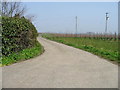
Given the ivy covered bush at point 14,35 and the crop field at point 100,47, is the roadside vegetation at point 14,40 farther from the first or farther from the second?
the crop field at point 100,47

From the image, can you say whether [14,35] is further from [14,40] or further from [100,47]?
[100,47]

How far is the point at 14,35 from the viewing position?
38.5 feet

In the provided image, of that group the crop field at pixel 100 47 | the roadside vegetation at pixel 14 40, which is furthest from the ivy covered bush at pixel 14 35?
the crop field at pixel 100 47

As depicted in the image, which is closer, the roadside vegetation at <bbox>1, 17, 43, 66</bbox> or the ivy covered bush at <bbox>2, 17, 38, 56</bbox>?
the roadside vegetation at <bbox>1, 17, 43, 66</bbox>

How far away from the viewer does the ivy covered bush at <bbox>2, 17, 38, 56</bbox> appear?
10992mm

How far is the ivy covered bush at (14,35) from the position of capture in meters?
11.0

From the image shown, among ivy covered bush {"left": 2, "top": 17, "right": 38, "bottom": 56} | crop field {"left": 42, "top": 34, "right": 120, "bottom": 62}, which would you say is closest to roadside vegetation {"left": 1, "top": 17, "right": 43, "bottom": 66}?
ivy covered bush {"left": 2, "top": 17, "right": 38, "bottom": 56}

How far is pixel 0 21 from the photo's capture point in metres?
10.7

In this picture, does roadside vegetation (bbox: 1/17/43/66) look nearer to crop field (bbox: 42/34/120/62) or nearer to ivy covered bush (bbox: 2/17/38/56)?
ivy covered bush (bbox: 2/17/38/56)

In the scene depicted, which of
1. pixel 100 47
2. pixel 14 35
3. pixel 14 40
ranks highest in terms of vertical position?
pixel 14 35

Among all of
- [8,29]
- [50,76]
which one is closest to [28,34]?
[8,29]

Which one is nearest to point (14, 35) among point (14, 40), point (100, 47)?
point (14, 40)

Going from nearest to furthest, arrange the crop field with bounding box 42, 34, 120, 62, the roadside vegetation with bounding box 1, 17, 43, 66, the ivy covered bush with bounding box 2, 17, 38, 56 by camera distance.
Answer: the roadside vegetation with bounding box 1, 17, 43, 66 < the ivy covered bush with bounding box 2, 17, 38, 56 < the crop field with bounding box 42, 34, 120, 62

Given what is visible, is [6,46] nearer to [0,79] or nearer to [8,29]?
[8,29]
